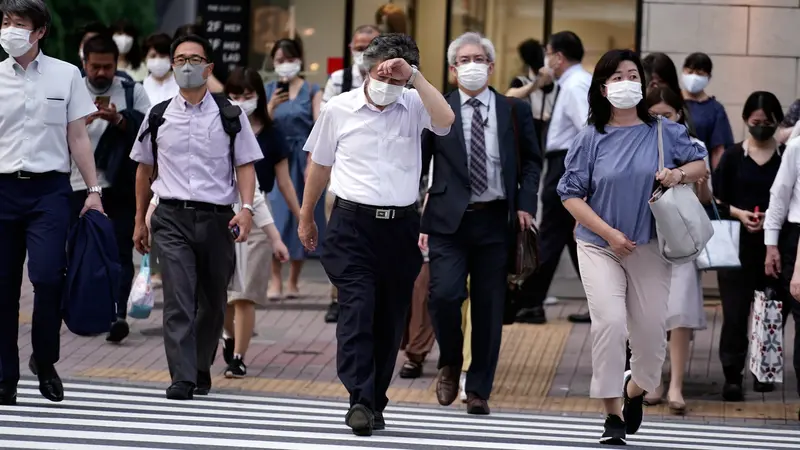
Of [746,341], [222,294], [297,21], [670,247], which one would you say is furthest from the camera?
[297,21]

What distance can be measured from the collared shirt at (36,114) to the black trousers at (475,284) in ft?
7.36

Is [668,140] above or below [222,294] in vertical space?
above

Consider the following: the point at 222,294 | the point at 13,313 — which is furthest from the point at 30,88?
the point at 222,294

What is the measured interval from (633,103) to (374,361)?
1851mm

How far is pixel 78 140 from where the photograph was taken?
362 inches

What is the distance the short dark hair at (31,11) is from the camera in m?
8.98

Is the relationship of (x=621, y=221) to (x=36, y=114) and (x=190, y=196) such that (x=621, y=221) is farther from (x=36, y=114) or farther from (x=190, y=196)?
(x=36, y=114)

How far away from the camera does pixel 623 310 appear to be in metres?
8.55

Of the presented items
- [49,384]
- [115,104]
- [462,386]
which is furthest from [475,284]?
[115,104]

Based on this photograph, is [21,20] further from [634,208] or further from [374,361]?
[634,208]

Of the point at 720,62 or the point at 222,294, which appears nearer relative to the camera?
the point at 222,294

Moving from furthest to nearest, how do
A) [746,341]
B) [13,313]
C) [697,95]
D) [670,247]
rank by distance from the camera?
[697,95] → [746,341] → [13,313] → [670,247]

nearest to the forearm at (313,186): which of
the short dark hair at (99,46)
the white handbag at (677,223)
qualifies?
→ the white handbag at (677,223)

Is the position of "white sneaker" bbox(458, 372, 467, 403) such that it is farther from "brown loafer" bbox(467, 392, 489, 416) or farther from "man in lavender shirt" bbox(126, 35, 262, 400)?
Answer: "man in lavender shirt" bbox(126, 35, 262, 400)
